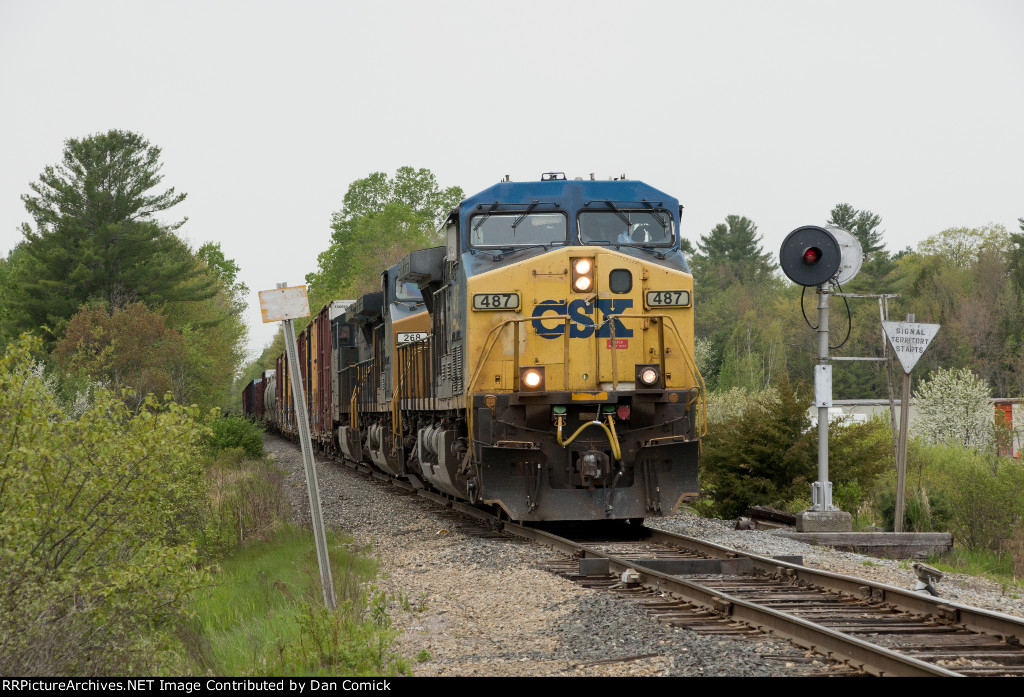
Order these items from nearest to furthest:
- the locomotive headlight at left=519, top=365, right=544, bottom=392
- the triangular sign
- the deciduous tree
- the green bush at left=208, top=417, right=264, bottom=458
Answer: the locomotive headlight at left=519, top=365, right=544, bottom=392 < the triangular sign < the green bush at left=208, top=417, right=264, bottom=458 < the deciduous tree

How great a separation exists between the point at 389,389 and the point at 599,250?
6853 millimetres

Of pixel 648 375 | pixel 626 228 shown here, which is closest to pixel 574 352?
pixel 648 375

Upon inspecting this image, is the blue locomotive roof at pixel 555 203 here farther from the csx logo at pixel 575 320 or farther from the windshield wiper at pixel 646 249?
the csx logo at pixel 575 320

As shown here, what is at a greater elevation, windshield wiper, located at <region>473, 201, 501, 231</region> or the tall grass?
windshield wiper, located at <region>473, 201, 501, 231</region>

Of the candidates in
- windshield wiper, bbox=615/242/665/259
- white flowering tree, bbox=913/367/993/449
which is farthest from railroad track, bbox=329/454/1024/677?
white flowering tree, bbox=913/367/993/449

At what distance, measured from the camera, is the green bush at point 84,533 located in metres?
6.80

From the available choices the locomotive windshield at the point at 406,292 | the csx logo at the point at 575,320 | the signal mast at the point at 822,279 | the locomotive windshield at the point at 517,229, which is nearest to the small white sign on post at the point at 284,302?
the csx logo at the point at 575,320

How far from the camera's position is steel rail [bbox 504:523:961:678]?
5.36 meters

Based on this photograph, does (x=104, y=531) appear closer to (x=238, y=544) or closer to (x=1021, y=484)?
(x=238, y=544)

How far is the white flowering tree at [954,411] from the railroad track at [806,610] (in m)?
22.6

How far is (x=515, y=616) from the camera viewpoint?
732 centimetres

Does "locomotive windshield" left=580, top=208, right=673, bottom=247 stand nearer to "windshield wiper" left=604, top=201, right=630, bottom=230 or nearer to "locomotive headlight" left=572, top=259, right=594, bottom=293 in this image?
"windshield wiper" left=604, top=201, right=630, bottom=230

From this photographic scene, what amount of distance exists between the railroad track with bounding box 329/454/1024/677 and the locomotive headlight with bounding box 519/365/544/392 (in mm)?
1573

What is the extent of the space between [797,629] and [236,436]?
18.6 m
